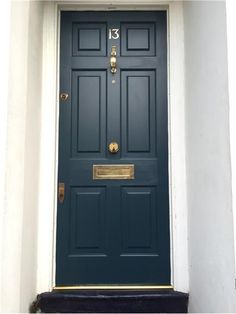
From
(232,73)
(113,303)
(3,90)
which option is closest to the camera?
(232,73)

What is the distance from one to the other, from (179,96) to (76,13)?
3.48 ft

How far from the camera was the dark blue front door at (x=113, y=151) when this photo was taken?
8.51ft

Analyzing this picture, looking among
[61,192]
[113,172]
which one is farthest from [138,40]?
[61,192]

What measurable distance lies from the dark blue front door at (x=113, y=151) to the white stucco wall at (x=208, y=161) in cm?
26

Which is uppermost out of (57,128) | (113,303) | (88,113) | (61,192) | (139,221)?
(88,113)

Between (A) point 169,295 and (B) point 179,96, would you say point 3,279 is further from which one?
(B) point 179,96

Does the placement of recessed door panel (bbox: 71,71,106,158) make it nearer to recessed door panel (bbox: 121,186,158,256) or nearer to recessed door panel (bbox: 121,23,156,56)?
recessed door panel (bbox: 121,23,156,56)

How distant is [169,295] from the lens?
7.87 feet

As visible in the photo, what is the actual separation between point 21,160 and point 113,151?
0.79 m

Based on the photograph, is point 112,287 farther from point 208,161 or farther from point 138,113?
point 138,113

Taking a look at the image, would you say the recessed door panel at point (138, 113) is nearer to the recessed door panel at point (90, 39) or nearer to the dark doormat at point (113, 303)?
the recessed door panel at point (90, 39)

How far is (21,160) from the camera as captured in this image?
82.8 inches

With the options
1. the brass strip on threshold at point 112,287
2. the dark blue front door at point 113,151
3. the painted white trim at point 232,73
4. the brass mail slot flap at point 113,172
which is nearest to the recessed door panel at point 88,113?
the dark blue front door at point 113,151

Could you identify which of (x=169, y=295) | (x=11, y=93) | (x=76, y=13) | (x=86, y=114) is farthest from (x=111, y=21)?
(x=169, y=295)
